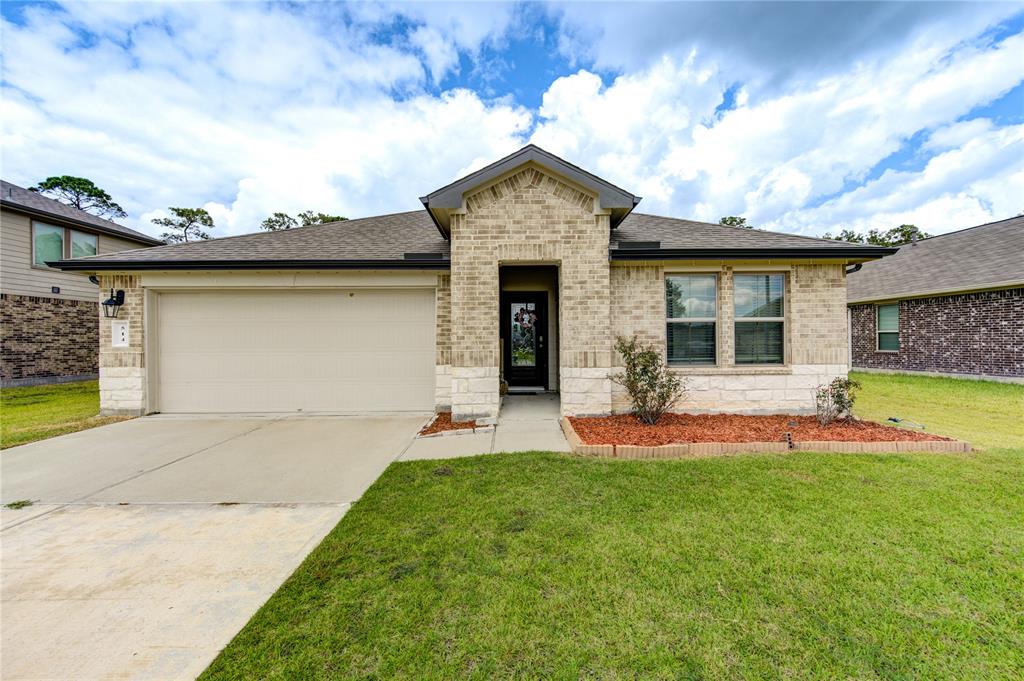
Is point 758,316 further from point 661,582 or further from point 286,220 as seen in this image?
point 286,220

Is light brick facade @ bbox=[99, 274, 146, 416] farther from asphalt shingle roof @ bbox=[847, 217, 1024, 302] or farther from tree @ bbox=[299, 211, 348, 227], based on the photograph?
tree @ bbox=[299, 211, 348, 227]

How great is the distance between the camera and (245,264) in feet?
25.1

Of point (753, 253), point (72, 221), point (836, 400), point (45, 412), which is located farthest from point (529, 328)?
point (72, 221)

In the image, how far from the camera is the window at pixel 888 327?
1425cm

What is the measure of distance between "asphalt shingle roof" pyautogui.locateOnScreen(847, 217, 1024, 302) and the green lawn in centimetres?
1213

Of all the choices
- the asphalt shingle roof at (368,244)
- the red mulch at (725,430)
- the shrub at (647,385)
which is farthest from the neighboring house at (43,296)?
the shrub at (647,385)

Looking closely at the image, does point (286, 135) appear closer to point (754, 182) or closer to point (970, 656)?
point (970, 656)

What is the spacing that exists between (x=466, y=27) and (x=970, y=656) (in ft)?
42.7

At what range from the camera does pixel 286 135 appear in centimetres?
1332

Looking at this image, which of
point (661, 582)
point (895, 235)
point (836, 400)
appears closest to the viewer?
point (661, 582)

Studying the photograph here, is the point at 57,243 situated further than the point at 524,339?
Yes

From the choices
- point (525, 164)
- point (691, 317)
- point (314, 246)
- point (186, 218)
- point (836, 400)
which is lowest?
point (836, 400)

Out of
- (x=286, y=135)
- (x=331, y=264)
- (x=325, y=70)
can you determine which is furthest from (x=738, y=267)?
(x=286, y=135)

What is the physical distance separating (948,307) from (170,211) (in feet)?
148
